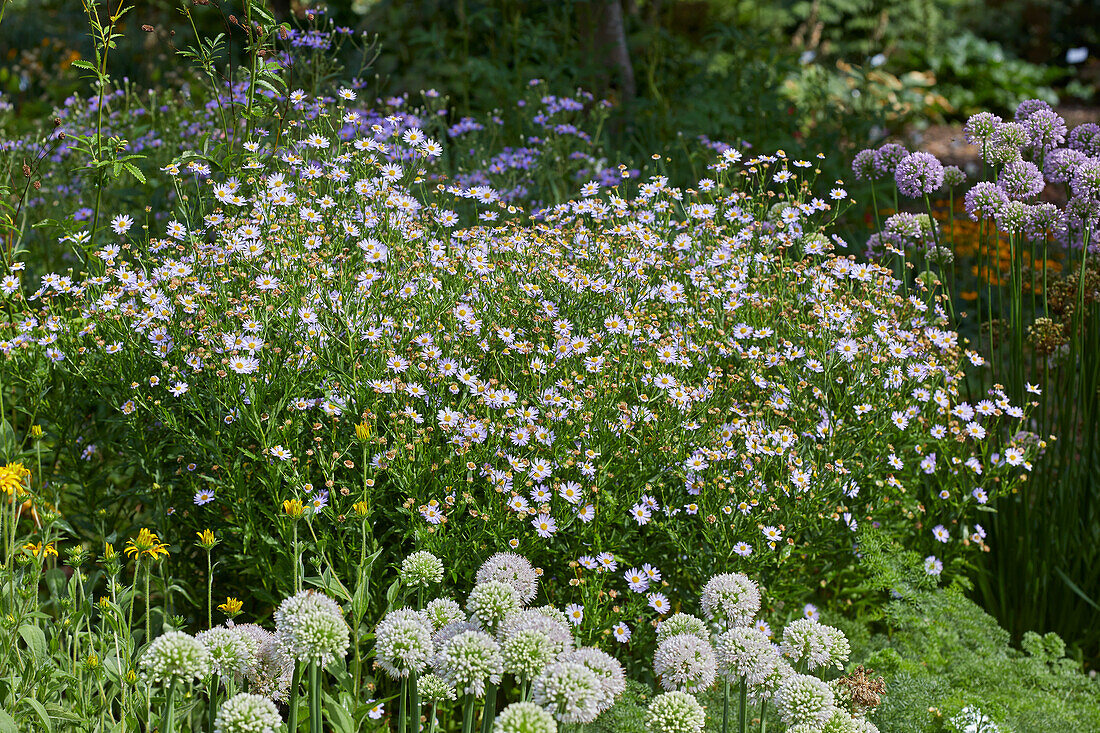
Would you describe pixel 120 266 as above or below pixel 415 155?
below

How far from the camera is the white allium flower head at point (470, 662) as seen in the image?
1496mm

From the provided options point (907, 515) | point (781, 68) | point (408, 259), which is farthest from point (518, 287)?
point (781, 68)

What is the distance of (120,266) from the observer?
3098 millimetres

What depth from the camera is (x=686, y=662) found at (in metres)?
1.75

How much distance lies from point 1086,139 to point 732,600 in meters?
2.63

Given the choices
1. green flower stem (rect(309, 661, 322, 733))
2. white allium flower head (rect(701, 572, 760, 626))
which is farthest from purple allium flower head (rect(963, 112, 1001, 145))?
green flower stem (rect(309, 661, 322, 733))

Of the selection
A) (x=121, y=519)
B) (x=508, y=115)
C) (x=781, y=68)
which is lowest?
(x=121, y=519)

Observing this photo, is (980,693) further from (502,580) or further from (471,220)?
(471,220)

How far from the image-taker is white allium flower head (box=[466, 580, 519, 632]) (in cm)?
169

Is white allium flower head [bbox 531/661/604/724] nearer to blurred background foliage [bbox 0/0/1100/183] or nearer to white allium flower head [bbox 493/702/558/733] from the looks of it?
white allium flower head [bbox 493/702/558/733]

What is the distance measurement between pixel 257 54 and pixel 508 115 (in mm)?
2923

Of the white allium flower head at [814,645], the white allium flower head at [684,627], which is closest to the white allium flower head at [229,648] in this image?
the white allium flower head at [684,627]

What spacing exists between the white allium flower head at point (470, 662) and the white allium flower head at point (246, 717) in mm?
Result: 274

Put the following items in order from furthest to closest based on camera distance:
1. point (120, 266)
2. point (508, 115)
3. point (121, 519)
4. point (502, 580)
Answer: point (508, 115), point (121, 519), point (120, 266), point (502, 580)
